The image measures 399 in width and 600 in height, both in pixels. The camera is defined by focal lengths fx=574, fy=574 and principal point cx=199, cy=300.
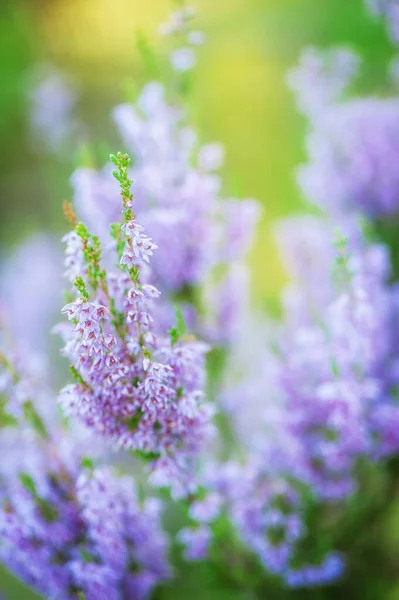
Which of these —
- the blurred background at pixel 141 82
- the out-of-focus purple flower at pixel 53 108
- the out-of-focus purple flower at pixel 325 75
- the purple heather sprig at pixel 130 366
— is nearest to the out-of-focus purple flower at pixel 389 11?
the out-of-focus purple flower at pixel 325 75

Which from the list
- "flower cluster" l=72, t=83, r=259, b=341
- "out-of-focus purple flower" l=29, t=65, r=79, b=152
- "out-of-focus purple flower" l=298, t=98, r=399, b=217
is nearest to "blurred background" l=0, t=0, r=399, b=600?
"out-of-focus purple flower" l=29, t=65, r=79, b=152

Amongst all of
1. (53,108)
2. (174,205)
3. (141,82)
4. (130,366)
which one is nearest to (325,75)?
(174,205)

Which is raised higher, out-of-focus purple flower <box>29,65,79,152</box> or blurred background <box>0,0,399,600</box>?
blurred background <box>0,0,399,600</box>

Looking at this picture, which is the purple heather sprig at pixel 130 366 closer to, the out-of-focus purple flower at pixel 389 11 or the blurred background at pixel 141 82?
the out-of-focus purple flower at pixel 389 11

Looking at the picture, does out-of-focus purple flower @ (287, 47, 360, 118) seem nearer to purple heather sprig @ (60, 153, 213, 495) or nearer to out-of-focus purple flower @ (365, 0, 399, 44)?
out-of-focus purple flower @ (365, 0, 399, 44)

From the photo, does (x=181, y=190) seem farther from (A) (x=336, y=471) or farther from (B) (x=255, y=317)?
(B) (x=255, y=317)

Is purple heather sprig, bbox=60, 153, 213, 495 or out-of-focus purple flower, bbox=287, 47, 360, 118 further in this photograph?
out-of-focus purple flower, bbox=287, 47, 360, 118

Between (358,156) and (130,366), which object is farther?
(358,156)

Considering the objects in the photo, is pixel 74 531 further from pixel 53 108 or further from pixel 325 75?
pixel 53 108

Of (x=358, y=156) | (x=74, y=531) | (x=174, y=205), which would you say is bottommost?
(x=74, y=531)

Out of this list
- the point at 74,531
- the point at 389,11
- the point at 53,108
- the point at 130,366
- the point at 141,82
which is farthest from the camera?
the point at 141,82
